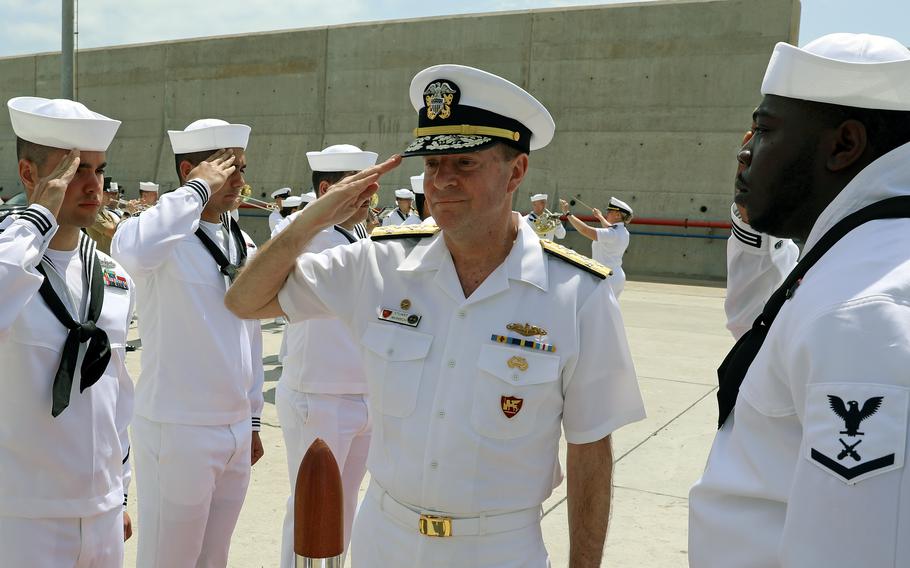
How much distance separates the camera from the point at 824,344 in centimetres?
105

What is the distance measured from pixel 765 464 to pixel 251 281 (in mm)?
1606

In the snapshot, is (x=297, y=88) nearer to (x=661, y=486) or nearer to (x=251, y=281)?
(x=661, y=486)

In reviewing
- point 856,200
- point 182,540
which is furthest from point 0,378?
point 856,200

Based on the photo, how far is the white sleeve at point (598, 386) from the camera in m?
2.30

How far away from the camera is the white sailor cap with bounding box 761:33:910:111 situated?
1.33m

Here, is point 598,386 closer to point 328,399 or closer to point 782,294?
point 782,294

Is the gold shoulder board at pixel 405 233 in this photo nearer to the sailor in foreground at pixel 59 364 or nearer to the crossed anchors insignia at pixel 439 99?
the crossed anchors insignia at pixel 439 99

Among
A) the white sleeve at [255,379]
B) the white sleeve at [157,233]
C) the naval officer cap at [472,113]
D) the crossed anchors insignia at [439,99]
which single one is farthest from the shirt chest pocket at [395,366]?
the white sleeve at [255,379]

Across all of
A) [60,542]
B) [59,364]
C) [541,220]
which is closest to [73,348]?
[59,364]

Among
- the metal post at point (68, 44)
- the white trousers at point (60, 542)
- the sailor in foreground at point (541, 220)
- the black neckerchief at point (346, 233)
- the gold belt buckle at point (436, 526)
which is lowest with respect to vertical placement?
the sailor in foreground at point (541, 220)

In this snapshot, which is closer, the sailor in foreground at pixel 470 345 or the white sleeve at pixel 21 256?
the sailor in foreground at pixel 470 345

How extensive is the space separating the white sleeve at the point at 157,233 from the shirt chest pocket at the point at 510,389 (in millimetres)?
1666

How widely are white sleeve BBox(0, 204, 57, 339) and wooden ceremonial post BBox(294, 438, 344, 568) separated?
1693 mm

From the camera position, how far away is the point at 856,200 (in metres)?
1.30
